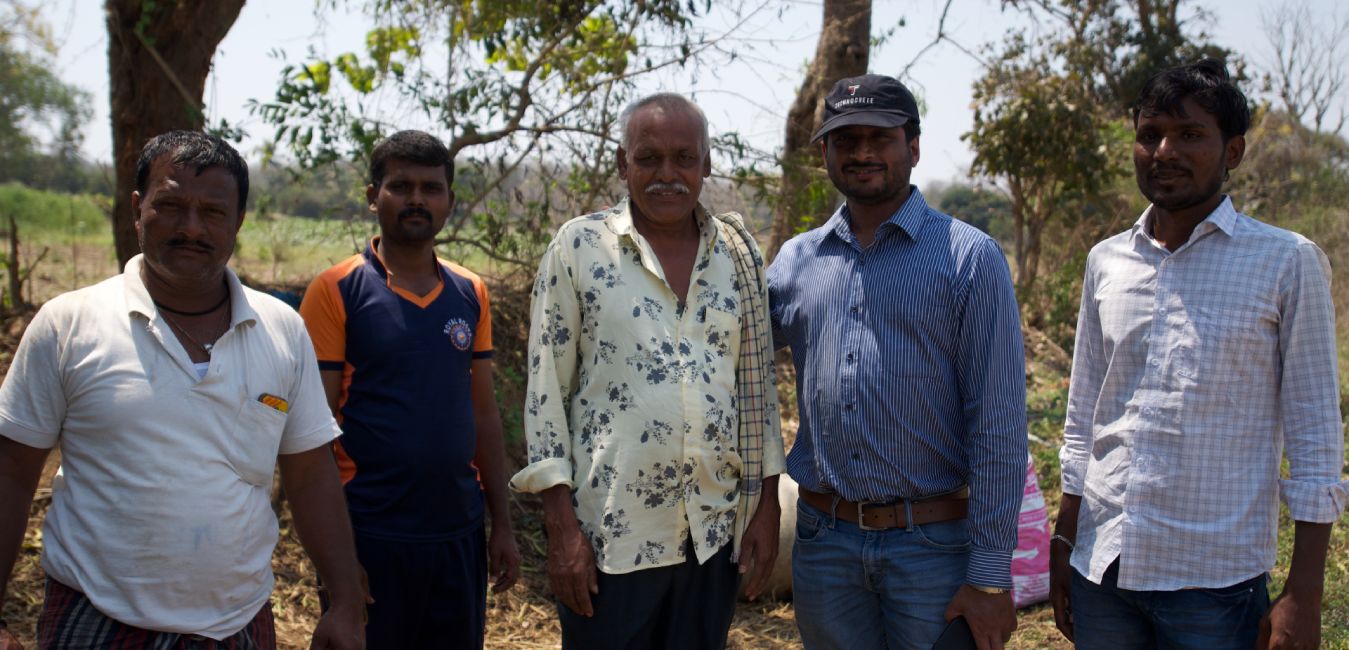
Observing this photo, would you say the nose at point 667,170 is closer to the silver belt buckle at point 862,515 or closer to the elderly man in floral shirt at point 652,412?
the elderly man in floral shirt at point 652,412

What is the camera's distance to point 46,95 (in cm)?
4456

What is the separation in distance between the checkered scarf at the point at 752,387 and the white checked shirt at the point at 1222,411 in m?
0.85

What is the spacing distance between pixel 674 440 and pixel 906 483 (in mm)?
575

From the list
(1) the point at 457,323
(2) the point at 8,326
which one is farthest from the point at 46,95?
(1) the point at 457,323

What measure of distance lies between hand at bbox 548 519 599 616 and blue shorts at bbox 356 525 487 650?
25.3 inches

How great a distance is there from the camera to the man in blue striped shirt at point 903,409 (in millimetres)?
2438

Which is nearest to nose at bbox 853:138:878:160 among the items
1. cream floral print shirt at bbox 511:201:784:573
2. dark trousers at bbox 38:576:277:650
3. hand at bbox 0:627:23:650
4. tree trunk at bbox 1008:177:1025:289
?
cream floral print shirt at bbox 511:201:784:573

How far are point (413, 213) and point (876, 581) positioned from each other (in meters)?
1.73

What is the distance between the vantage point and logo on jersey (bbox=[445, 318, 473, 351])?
10.0 feet

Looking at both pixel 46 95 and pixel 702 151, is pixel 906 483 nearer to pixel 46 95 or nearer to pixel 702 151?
pixel 702 151

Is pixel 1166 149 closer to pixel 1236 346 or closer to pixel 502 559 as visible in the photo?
pixel 1236 346

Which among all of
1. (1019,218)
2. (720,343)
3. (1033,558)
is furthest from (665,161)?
(1019,218)

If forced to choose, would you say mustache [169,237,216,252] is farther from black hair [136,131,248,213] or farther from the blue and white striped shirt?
the blue and white striped shirt

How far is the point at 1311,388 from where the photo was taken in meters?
2.32
